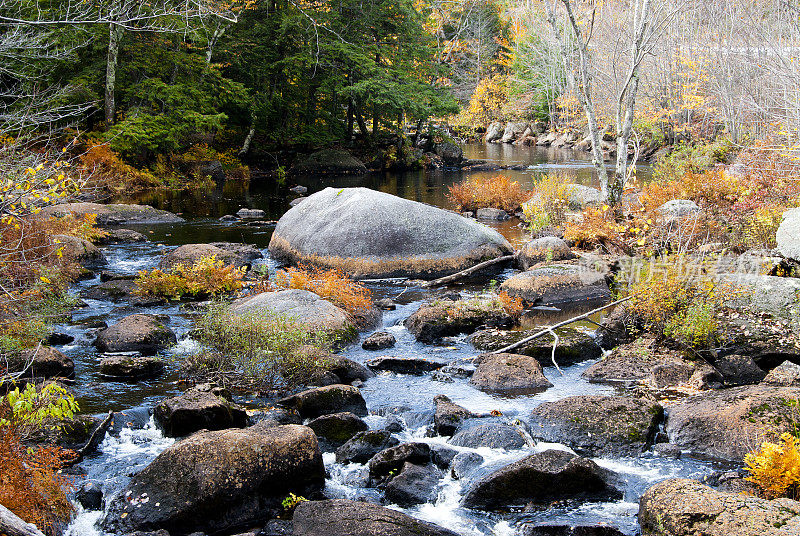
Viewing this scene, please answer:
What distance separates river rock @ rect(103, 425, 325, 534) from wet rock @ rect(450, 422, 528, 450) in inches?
68.2

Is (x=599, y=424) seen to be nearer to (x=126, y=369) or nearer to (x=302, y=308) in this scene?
(x=302, y=308)

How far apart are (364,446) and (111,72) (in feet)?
80.3

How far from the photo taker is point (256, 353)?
8992 mm

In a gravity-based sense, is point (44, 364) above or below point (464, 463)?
above

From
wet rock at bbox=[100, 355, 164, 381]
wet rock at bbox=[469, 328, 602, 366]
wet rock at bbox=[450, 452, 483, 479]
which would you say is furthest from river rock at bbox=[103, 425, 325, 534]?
wet rock at bbox=[469, 328, 602, 366]

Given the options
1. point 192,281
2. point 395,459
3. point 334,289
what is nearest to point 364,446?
point 395,459

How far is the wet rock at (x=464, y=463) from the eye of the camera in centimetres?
675

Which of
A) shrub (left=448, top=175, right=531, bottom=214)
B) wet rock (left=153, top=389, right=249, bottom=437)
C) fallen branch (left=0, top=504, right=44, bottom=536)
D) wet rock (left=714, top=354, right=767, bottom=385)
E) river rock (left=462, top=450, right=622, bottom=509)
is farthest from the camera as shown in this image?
shrub (left=448, top=175, right=531, bottom=214)

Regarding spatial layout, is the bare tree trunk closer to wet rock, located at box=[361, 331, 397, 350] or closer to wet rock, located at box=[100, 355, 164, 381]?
wet rock, located at box=[100, 355, 164, 381]

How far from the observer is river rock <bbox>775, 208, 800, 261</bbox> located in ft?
33.9

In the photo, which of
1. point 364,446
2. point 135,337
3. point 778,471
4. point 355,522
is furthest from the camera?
point 135,337

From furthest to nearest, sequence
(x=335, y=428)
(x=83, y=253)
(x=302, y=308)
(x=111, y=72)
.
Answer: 1. (x=111, y=72)
2. (x=83, y=253)
3. (x=302, y=308)
4. (x=335, y=428)

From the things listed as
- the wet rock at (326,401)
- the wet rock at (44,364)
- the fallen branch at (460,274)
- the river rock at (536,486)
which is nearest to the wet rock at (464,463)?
the river rock at (536,486)

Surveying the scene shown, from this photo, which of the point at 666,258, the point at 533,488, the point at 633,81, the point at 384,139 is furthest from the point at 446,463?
the point at 384,139
